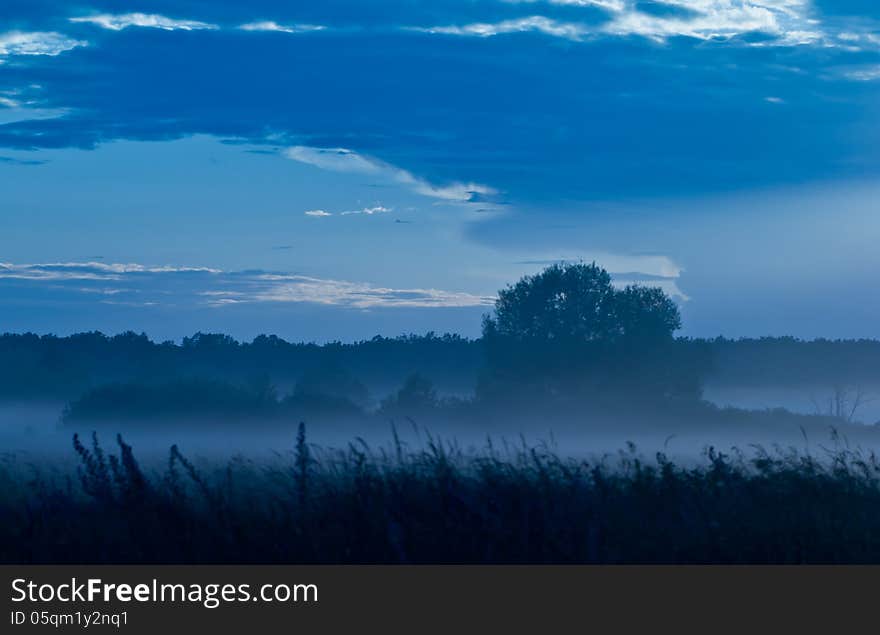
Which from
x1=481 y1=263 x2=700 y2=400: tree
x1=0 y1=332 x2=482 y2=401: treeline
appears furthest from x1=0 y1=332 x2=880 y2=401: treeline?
x1=481 y1=263 x2=700 y2=400: tree

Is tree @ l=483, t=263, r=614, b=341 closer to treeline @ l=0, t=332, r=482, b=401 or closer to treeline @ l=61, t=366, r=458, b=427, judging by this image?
treeline @ l=61, t=366, r=458, b=427

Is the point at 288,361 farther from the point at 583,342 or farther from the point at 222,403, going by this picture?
the point at 583,342

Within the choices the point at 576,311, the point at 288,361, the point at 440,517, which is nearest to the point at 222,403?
the point at 288,361

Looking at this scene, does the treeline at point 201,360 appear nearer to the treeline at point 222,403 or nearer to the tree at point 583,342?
the treeline at point 222,403

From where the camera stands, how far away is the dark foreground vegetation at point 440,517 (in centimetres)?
812

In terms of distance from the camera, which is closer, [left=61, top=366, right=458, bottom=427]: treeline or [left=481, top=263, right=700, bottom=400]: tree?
[left=481, top=263, right=700, bottom=400]: tree

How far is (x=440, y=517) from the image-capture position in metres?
8.76

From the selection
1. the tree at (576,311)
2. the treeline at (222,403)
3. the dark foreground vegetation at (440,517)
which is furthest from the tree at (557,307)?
the dark foreground vegetation at (440,517)

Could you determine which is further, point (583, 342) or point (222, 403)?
point (222, 403)

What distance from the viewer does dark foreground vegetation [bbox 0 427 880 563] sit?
8.12 meters

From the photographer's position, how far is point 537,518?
8.59m

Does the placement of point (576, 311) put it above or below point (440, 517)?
above

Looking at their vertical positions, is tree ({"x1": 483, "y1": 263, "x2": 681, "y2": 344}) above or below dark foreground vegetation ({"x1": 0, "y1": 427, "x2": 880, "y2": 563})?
above
